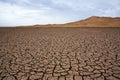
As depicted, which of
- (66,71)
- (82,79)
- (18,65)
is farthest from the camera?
(18,65)

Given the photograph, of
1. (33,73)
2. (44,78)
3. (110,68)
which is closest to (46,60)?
(33,73)

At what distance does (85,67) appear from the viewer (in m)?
3.32

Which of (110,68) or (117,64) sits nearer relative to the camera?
(110,68)

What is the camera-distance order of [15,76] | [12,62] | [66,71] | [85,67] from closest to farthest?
[15,76], [66,71], [85,67], [12,62]

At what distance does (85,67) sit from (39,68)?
1.17 metres

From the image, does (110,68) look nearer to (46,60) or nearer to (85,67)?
(85,67)

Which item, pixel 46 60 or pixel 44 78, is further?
pixel 46 60

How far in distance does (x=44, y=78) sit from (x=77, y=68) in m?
0.91

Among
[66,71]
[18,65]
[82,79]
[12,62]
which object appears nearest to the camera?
[82,79]

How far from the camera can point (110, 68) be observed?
3.18 metres

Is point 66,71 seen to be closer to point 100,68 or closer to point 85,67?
point 85,67

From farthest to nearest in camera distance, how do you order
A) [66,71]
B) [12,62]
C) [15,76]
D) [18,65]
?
[12,62], [18,65], [66,71], [15,76]

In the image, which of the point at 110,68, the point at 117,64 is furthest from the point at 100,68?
the point at 117,64

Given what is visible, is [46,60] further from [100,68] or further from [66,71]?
[100,68]
